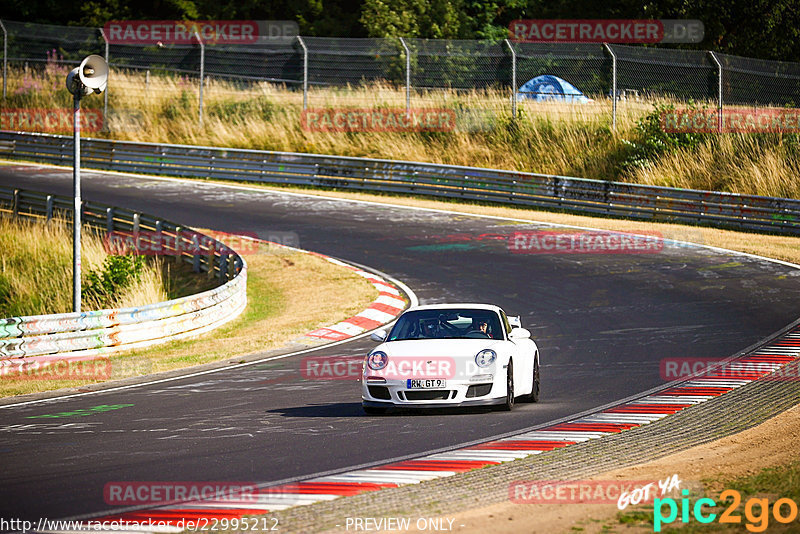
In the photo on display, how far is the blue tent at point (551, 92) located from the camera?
34625 mm

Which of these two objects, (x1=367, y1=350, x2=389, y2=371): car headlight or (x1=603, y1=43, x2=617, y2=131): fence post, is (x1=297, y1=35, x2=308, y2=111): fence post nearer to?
(x1=603, y1=43, x2=617, y2=131): fence post

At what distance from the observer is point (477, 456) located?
8.89 metres

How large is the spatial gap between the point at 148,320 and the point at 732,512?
12.0 metres

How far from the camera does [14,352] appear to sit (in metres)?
14.8

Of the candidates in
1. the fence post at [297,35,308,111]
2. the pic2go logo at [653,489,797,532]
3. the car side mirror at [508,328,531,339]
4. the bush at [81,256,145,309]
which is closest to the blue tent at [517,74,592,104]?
the fence post at [297,35,308,111]

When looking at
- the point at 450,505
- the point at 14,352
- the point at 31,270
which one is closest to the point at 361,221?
the point at 31,270

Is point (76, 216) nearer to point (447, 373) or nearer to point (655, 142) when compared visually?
point (447, 373)

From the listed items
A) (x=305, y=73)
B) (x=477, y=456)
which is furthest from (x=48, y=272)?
(x=477, y=456)

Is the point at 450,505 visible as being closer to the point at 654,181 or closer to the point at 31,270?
the point at 31,270

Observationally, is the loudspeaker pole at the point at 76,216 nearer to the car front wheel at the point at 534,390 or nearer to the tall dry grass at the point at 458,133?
the car front wheel at the point at 534,390

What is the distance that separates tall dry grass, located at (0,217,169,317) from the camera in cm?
2088

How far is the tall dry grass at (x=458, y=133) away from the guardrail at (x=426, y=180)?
8.38 ft

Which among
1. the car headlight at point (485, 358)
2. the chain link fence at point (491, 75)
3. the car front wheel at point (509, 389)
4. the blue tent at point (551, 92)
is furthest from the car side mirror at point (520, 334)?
the blue tent at point (551, 92)

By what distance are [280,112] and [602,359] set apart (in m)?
27.8
